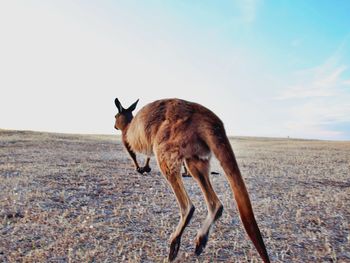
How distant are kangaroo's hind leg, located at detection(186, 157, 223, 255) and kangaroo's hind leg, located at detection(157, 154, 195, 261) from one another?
0.69 ft

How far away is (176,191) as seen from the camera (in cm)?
454

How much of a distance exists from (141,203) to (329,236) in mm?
3746

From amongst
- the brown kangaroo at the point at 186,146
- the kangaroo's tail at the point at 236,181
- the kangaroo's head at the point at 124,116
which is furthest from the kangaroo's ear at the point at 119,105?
the kangaroo's tail at the point at 236,181

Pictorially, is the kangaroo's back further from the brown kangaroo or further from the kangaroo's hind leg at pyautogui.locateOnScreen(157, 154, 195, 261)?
the kangaroo's hind leg at pyautogui.locateOnScreen(157, 154, 195, 261)

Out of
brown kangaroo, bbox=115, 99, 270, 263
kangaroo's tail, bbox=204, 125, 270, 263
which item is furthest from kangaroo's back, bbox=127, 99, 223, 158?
kangaroo's tail, bbox=204, 125, 270, 263

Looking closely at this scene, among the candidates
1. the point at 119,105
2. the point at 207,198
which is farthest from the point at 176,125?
the point at 119,105

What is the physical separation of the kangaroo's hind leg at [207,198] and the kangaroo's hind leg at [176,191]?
0.69ft

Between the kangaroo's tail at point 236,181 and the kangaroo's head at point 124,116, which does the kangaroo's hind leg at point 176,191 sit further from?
the kangaroo's head at point 124,116

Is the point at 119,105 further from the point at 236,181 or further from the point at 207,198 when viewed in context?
the point at 236,181

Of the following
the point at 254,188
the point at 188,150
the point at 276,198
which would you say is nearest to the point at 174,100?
the point at 188,150

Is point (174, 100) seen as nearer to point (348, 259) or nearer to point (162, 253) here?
point (162, 253)

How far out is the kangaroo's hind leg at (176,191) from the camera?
440cm

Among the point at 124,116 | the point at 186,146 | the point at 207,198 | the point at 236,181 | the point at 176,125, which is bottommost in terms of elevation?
the point at 207,198

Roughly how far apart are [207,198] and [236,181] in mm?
1215
